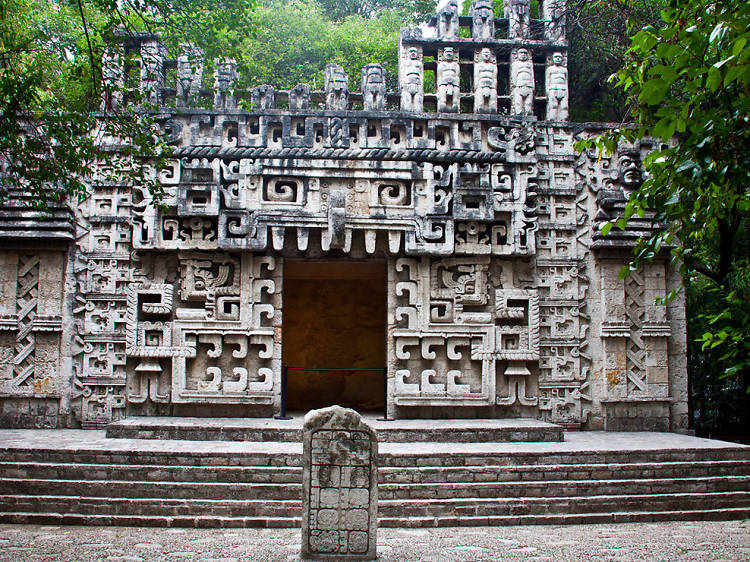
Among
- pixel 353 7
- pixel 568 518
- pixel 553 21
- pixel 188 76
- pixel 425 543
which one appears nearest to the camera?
pixel 425 543

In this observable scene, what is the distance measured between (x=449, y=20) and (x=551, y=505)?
6750mm

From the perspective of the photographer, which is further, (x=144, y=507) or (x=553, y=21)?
(x=553, y=21)

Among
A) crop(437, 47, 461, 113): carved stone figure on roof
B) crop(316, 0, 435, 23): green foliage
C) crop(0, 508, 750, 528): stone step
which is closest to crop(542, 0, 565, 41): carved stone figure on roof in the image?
crop(437, 47, 461, 113): carved stone figure on roof

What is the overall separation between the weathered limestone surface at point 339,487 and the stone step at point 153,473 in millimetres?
1585

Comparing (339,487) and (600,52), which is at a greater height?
(600,52)

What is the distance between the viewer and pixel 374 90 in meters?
9.03

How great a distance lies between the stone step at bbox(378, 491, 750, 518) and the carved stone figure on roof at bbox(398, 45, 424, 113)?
17.8 ft

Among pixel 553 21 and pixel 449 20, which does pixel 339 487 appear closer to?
pixel 449 20

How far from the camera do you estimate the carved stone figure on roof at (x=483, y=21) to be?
368 inches

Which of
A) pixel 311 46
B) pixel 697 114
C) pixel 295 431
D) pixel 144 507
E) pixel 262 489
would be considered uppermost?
pixel 311 46

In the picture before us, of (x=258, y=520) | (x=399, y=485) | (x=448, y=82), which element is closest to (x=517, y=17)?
(x=448, y=82)

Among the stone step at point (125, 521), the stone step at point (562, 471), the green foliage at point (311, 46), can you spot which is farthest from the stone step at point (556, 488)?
the green foliage at point (311, 46)

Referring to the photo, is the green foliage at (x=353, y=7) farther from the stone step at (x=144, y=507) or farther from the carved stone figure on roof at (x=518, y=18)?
the stone step at (x=144, y=507)

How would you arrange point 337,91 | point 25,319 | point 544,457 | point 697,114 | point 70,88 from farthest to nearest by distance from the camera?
point 70,88 → point 337,91 → point 25,319 → point 544,457 → point 697,114
